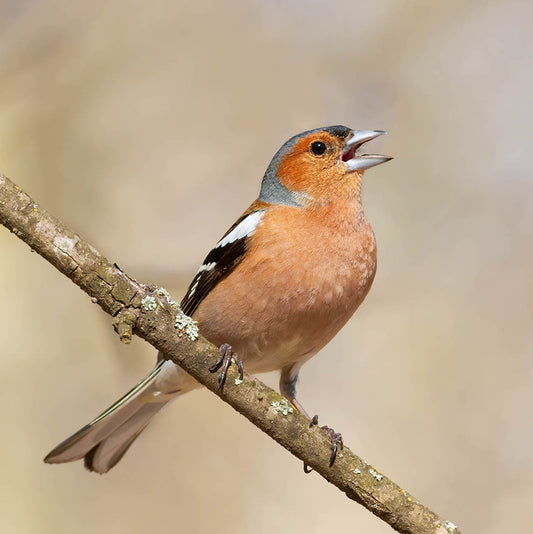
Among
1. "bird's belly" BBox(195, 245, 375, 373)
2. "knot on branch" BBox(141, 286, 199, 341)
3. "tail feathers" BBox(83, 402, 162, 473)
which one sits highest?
"bird's belly" BBox(195, 245, 375, 373)

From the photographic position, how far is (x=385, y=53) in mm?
6418

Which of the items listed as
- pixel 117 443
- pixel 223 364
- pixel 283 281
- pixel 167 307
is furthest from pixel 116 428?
pixel 167 307

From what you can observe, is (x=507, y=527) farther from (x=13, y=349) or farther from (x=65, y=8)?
(x=65, y=8)

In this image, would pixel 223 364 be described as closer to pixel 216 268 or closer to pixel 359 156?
pixel 216 268

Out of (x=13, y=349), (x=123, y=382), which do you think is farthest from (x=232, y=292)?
(x=13, y=349)

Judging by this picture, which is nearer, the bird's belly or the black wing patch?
the bird's belly

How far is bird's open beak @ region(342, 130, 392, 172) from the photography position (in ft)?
14.6

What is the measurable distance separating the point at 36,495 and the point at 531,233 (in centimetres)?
456

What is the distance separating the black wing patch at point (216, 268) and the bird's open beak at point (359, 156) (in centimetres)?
68

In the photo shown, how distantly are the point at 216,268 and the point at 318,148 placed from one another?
1.07 meters

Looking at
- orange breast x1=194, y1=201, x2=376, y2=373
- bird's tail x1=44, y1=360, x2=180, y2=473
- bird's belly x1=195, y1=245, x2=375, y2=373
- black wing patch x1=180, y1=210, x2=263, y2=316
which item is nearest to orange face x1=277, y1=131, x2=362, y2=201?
orange breast x1=194, y1=201, x2=376, y2=373

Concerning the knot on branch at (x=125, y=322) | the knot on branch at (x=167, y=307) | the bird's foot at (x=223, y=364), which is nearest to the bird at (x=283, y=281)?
the bird's foot at (x=223, y=364)

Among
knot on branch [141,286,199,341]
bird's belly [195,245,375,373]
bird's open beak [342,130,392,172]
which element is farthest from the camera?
bird's open beak [342,130,392,172]

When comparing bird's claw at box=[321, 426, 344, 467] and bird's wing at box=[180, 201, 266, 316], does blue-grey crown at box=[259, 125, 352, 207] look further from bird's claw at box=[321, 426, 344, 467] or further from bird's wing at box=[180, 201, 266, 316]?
bird's claw at box=[321, 426, 344, 467]
